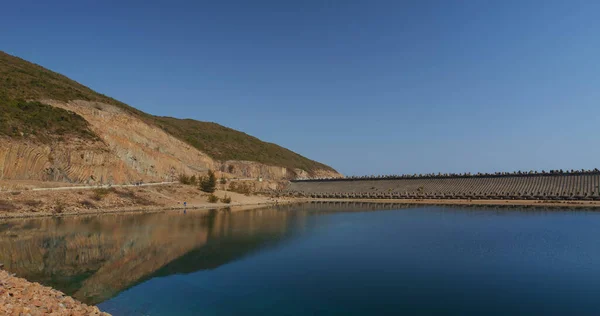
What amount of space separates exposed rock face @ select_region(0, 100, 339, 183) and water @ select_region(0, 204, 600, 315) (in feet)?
46.7

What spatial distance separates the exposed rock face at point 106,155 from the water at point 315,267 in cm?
1423

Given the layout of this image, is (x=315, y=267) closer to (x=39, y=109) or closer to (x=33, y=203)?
(x=33, y=203)

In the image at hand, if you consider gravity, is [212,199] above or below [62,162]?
below

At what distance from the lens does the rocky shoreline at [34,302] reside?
11459 mm

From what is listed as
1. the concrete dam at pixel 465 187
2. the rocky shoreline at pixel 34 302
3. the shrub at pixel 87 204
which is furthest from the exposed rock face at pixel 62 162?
the concrete dam at pixel 465 187

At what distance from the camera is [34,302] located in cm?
1260

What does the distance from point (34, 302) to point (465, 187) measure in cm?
7383

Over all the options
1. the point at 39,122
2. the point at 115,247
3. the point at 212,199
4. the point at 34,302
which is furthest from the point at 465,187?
the point at 34,302

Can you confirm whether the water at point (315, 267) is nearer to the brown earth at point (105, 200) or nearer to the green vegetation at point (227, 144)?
the brown earth at point (105, 200)

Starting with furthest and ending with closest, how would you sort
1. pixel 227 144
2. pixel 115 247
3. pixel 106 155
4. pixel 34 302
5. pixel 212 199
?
pixel 227 144 < pixel 212 199 < pixel 106 155 < pixel 115 247 < pixel 34 302

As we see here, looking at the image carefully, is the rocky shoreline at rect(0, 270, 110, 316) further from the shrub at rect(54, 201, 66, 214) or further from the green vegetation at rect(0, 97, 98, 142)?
the green vegetation at rect(0, 97, 98, 142)

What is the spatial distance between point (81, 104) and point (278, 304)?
69525 mm

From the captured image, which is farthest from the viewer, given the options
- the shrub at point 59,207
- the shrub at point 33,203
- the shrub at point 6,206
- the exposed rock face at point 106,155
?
the exposed rock face at point 106,155

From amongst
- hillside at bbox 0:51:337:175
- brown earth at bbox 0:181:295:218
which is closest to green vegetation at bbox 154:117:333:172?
hillside at bbox 0:51:337:175
